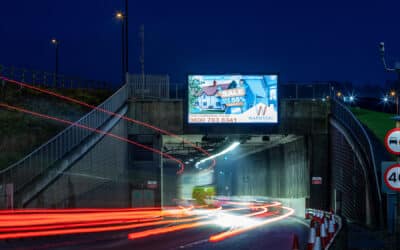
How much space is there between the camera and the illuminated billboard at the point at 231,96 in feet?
153

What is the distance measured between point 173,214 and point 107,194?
6586mm

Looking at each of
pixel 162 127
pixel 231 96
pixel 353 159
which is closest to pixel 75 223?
pixel 353 159

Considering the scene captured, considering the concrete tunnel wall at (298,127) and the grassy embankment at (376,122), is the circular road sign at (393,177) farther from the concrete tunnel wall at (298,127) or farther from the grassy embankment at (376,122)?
the concrete tunnel wall at (298,127)

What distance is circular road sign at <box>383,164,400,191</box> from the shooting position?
51.6 feet

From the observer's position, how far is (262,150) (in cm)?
6731

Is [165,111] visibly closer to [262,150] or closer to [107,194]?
[107,194]

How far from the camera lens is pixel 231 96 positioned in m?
46.7

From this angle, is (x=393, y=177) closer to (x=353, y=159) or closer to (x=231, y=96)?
(x=353, y=159)

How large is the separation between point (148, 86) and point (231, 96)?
17.7 feet

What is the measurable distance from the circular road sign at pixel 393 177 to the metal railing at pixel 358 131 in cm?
1561

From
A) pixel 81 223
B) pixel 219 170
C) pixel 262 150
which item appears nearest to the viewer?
pixel 81 223

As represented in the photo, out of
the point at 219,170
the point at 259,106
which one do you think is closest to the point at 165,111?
the point at 259,106

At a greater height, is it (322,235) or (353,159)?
(353,159)

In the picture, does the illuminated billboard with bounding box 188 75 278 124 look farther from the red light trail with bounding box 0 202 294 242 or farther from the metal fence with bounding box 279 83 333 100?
the red light trail with bounding box 0 202 294 242
